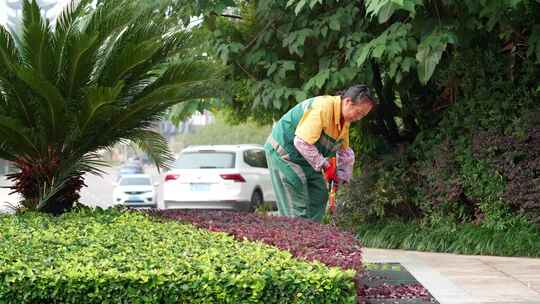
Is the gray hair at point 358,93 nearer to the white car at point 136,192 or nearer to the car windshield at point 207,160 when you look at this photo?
the car windshield at point 207,160

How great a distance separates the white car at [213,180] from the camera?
18656mm

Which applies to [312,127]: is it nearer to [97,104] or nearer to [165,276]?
[97,104]

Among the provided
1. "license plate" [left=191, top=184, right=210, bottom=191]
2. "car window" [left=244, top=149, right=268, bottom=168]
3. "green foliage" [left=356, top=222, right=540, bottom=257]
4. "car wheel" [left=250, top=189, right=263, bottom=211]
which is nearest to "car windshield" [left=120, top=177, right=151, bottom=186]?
"car window" [left=244, top=149, right=268, bottom=168]

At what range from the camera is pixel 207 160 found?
19.0m

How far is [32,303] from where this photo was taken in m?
Result: 4.81

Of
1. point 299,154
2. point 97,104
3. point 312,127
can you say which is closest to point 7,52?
point 97,104

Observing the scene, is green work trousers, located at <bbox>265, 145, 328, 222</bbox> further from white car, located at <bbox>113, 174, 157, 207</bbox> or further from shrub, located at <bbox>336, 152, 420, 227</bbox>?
white car, located at <bbox>113, 174, 157, 207</bbox>

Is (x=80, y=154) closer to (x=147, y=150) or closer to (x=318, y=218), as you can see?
(x=147, y=150)

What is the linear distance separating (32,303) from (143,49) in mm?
3669

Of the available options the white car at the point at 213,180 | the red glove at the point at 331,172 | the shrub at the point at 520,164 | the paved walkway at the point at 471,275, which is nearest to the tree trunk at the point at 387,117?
the shrub at the point at 520,164

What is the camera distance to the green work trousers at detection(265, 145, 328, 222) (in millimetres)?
7707

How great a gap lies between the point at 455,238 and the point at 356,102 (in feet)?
11.1

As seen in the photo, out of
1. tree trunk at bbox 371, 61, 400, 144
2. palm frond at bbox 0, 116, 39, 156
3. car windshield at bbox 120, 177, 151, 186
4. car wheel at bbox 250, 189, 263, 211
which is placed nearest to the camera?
palm frond at bbox 0, 116, 39, 156

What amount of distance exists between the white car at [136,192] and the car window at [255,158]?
1048 centimetres
